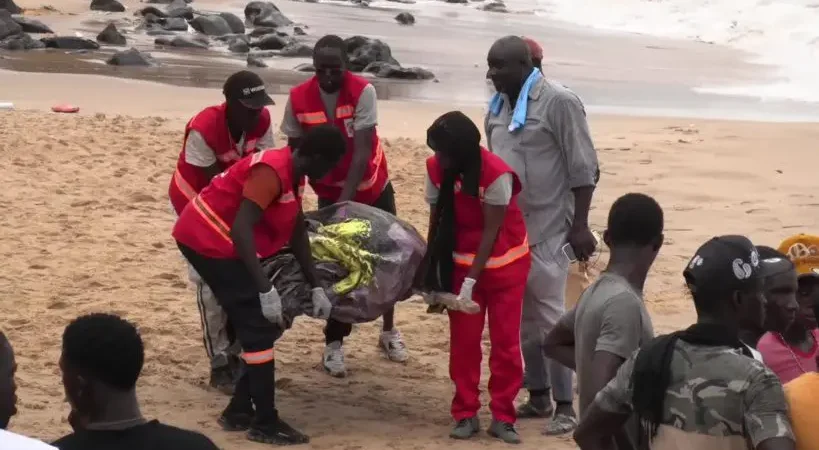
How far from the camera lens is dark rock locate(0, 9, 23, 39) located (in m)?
25.0

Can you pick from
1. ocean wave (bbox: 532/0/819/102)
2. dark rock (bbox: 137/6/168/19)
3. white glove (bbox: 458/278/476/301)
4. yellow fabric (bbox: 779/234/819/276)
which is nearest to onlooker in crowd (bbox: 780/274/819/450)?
yellow fabric (bbox: 779/234/819/276)

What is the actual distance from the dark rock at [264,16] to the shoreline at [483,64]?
784mm

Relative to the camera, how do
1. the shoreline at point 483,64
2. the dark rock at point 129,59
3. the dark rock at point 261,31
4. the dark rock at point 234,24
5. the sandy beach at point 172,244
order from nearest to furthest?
the sandy beach at point 172,244, the shoreline at point 483,64, the dark rock at point 129,59, the dark rock at point 261,31, the dark rock at point 234,24

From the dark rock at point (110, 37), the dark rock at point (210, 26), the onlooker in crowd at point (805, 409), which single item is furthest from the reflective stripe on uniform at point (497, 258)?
the dark rock at point (210, 26)

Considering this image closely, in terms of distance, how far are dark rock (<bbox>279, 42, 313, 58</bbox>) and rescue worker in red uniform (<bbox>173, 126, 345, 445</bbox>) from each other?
19.6 metres

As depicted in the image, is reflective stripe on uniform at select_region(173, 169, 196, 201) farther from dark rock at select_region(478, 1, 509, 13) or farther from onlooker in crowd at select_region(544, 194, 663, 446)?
dark rock at select_region(478, 1, 509, 13)

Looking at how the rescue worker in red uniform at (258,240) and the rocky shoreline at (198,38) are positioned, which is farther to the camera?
the rocky shoreline at (198,38)

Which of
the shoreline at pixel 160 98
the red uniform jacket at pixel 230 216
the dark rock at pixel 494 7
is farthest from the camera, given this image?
the dark rock at pixel 494 7

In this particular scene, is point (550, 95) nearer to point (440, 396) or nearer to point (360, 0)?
point (440, 396)

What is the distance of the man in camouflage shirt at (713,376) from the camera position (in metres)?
3.32

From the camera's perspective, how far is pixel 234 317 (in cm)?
604

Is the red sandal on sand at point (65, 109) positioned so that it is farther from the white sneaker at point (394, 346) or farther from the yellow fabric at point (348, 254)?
the yellow fabric at point (348, 254)

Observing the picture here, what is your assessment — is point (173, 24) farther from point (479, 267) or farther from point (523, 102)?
point (479, 267)

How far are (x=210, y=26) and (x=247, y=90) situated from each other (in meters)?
23.5
